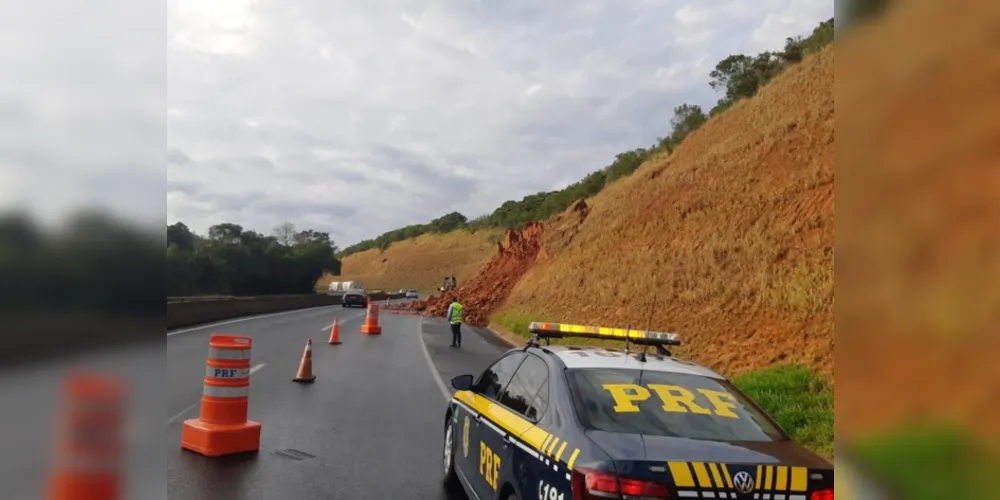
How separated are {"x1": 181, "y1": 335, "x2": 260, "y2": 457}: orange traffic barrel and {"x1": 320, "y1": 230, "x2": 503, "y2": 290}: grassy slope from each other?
113 metres

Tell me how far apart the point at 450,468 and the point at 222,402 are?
242 cm

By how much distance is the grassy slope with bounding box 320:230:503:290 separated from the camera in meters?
134

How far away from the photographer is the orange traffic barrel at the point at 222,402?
25.1 ft

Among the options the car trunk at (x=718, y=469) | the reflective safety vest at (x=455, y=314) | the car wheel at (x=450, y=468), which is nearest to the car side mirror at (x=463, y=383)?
the car wheel at (x=450, y=468)

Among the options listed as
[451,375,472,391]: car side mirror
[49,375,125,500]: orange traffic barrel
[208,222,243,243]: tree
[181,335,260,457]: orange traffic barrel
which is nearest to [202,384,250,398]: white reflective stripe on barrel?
[181,335,260,457]: orange traffic barrel

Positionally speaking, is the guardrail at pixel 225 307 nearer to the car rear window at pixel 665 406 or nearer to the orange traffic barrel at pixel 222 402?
the orange traffic barrel at pixel 222 402

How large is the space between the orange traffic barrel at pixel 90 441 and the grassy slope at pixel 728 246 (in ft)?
24.0

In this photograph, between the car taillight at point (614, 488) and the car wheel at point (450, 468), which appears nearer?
the car taillight at point (614, 488)

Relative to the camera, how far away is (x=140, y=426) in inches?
79.7

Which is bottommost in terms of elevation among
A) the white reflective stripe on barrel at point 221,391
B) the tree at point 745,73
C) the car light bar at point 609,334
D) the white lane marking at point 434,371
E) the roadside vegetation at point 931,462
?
the white lane marking at point 434,371

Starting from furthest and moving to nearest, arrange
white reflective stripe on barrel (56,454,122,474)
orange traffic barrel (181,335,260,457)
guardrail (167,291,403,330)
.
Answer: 1. guardrail (167,291,403,330)
2. orange traffic barrel (181,335,260,457)
3. white reflective stripe on barrel (56,454,122,474)

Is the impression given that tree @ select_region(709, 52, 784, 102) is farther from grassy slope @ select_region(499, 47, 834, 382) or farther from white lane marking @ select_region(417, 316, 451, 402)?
white lane marking @ select_region(417, 316, 451, 402)

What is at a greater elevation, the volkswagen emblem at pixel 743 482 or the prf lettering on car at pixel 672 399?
the prf lettering on car at pixel 672 399

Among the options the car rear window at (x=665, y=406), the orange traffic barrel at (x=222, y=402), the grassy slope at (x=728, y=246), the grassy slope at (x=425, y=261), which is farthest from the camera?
the grassy slope at (x=425, y=261)
